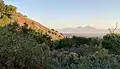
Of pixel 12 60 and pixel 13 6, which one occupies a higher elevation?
pixel 13 6

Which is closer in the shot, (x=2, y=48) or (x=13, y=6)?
(x=2, y=48)

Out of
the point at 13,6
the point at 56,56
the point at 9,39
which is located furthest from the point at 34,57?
the point at 13,6

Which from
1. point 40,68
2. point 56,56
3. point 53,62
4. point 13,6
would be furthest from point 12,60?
point 13,6

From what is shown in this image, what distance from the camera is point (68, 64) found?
8.23 metres

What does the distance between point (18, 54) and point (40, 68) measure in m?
0.64

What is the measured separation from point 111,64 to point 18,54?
2.39 meters

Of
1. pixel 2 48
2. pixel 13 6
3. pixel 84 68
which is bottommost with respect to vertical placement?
pixel 84 68

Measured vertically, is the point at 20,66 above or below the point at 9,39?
below

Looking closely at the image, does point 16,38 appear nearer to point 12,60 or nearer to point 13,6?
point 12,60

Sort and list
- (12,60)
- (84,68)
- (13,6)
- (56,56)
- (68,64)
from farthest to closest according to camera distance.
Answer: (13,6) → (56,56) → (68,64) → (84,68) → (12,60)

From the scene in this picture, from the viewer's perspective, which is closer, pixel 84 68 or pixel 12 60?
pixel 12 60

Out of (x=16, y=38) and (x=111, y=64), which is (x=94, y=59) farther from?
(x=16, y=38)

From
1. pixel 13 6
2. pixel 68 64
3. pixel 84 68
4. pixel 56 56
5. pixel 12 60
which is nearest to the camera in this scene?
pixel 12 60

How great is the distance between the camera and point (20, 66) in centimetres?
719
